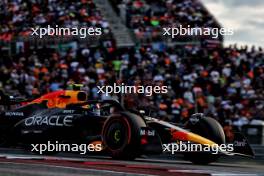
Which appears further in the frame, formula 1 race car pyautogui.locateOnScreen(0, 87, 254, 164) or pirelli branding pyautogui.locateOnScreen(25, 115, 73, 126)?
pirelli branding pyautogui.locateOnScreen(25, 115, 73, 126)

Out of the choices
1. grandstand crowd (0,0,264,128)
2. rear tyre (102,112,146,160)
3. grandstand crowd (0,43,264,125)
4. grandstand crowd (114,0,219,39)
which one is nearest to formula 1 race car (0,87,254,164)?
rear tyre (102,112,146,160)

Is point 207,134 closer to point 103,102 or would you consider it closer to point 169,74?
point 103,102

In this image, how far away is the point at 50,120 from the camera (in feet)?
34.6

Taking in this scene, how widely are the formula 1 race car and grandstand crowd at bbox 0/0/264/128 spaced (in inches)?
209

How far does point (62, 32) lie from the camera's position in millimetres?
26422

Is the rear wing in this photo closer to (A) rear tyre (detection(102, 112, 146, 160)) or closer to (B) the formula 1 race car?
(B) the formula 1 race car

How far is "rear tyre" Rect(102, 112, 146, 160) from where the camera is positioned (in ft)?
30.8

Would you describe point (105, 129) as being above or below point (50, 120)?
below

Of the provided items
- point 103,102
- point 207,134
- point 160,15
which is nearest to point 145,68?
point 160,15

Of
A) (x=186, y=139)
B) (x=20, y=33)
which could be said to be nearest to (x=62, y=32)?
(x=20, y=33)

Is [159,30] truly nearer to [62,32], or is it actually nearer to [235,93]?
[62,32]

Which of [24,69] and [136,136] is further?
[24,69]

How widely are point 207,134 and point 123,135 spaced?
47.5 inches

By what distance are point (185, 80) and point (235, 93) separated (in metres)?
1.74
